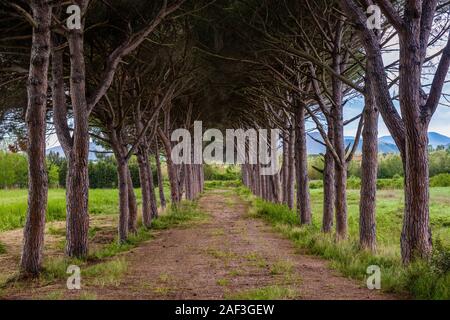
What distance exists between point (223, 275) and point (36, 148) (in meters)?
3.73

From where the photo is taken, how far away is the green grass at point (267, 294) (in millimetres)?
5910

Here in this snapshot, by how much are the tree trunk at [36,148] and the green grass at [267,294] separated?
3.83 m

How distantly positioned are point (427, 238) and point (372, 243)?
324 cm

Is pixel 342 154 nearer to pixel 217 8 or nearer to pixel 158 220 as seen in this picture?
pixel 217 8

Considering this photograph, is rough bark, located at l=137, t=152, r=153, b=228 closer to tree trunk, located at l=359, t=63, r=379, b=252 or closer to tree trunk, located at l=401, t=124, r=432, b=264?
tree trunk, located at l=359, t=63, r=379, b=252

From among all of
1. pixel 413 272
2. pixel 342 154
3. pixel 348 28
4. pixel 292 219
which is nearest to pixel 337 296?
pixel 413 272

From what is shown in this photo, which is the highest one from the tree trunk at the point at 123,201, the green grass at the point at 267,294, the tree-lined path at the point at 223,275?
the tree trunk at the point at 123,201

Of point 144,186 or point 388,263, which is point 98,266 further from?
point 144,186

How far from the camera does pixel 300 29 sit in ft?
36.9

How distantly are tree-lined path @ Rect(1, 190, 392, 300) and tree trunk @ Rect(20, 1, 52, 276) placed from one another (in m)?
1.14

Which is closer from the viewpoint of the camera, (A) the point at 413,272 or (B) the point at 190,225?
(A) the point at 413,272

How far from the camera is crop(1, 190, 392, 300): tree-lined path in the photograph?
6.39m

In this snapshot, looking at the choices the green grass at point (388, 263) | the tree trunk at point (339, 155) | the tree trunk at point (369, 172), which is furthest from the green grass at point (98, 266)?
the tree trunk at point (339, 155)

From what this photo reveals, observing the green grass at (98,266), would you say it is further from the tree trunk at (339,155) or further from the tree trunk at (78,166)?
the tree trunk at (339,155)
